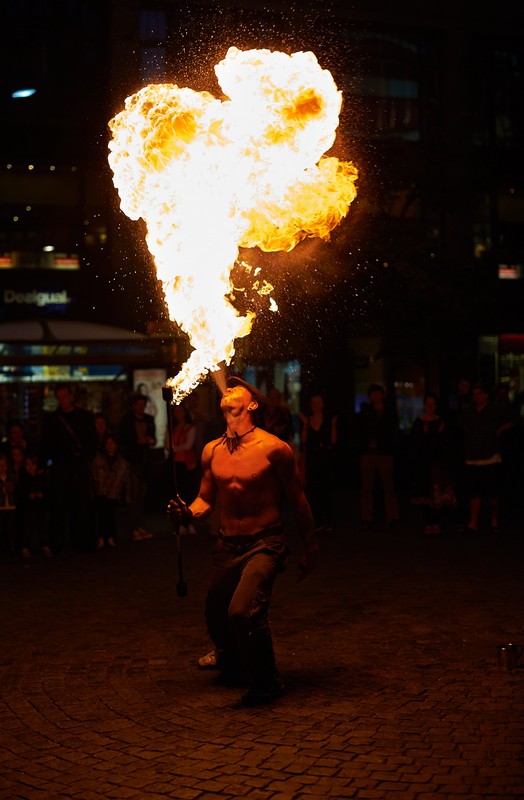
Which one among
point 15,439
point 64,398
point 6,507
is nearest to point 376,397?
point 64,398

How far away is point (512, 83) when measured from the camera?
81.5ft

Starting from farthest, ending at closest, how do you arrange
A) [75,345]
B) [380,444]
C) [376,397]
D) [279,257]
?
[75,345], [279,257], [376,397], [380,444]

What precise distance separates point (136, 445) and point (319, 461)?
2.23m

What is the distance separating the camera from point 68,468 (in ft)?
Result: 43.3

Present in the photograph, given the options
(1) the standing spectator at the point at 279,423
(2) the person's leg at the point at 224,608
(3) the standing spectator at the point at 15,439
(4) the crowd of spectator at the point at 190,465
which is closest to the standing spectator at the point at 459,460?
(4) the crowd of spectator at the point at 190,465

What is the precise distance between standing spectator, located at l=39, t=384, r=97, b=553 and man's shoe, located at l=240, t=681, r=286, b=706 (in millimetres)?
6904

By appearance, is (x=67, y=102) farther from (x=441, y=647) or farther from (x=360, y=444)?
(x=441, y=647)

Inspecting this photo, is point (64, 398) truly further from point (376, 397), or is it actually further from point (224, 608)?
point (224, 608)

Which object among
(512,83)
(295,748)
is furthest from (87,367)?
(295,748)

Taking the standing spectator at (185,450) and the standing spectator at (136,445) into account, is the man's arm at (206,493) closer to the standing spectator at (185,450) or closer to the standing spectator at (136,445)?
the standing spectator at (136,445)

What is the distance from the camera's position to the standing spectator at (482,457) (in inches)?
552

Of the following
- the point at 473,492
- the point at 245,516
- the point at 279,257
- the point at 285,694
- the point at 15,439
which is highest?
the point at 279,257

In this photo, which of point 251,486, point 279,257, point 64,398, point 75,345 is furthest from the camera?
point 75,345

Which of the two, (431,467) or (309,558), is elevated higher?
(431,467)
